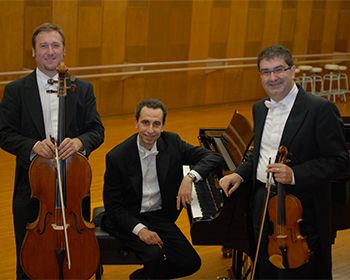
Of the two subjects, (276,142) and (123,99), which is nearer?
(276,142)

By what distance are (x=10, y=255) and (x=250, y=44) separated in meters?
7.31

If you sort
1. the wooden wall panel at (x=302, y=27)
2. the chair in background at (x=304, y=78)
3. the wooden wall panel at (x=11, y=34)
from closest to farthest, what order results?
the wooden wall panel at (x=11, y=34) → the chair in background at (x=304, y=78) → the wooden wall panel at (x=302, y=27)

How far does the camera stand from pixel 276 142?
2.27 meters

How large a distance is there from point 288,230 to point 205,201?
73 cm

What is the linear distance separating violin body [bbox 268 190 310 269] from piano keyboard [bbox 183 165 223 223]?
48 centimetres

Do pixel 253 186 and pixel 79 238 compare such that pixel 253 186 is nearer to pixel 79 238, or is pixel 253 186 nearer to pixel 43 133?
pixel 79 238

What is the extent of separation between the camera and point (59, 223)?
7.63ft

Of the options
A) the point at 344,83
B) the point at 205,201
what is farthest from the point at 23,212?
the point at 344,83

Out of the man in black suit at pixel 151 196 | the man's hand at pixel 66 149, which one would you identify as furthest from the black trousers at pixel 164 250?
the man's hand at pixel 66 149

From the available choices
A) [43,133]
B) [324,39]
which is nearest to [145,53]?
[324,39]

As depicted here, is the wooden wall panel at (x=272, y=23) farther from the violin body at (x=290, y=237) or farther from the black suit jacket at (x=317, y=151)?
the violin body at (x=290, y=237)

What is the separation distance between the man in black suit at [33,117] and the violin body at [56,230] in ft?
0.52

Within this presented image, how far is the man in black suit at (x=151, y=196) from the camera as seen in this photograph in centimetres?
262

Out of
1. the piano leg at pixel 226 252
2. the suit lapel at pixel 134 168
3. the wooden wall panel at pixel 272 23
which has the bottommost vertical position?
the piano leg at pixel 226 252
